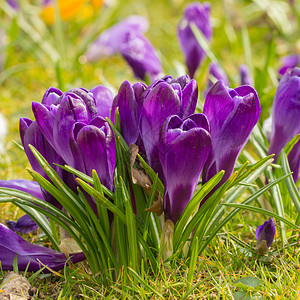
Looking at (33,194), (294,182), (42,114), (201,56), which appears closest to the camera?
(42,114)

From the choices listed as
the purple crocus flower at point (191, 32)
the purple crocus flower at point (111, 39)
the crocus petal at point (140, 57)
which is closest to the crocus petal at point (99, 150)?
the crocus petal at point (140, 57)

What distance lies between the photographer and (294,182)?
1.48m

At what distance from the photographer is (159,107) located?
3.46ft

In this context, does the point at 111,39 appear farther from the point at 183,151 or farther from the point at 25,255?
the point at 183,151

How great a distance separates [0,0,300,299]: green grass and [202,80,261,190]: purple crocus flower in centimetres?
26

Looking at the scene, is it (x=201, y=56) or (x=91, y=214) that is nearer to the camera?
(x=91, y=214)

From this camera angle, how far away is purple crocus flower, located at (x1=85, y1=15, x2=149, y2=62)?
3355 mm

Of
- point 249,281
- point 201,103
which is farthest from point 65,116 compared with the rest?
point 201,103

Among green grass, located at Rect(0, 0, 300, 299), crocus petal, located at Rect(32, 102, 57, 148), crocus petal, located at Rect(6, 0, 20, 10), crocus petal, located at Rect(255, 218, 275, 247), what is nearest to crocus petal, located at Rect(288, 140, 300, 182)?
green grass, located at Rect(0, 0, 300, 299)

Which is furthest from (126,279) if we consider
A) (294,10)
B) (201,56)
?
(294,10)

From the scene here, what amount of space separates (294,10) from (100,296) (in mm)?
3232

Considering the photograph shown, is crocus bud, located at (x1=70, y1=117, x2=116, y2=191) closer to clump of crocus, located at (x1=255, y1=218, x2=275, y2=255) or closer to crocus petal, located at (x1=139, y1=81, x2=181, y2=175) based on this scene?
crocus petal, located at (x1=139, y1=81, x2=181, y2=175)

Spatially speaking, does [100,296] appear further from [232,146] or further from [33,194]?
[232,146]

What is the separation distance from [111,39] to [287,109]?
2.30 metres
